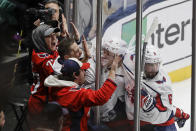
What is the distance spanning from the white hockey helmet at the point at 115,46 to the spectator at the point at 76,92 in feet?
0.16

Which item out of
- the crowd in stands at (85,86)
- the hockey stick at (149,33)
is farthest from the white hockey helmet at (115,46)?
the hockey stick at (149,33)

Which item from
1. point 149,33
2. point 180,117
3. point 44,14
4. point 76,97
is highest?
point 44,14

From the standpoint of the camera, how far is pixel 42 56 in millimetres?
3289

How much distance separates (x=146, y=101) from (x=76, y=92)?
1.49 ft

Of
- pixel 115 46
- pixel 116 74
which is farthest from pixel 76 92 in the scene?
pixel 115 46

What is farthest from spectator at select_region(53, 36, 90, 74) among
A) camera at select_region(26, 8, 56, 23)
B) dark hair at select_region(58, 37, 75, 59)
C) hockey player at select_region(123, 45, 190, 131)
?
hockey player at select_region(123, 45, 190, 131)

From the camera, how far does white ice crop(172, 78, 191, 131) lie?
2748mm

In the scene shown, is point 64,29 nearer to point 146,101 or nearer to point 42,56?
point 42,56

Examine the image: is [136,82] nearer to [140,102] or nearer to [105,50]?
[140,102]

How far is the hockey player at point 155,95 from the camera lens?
282cm

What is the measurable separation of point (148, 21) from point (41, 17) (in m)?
0.91

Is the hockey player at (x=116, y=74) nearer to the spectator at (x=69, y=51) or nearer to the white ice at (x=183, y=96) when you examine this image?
the spectator at (x=69, y=51)

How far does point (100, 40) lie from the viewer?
310cm

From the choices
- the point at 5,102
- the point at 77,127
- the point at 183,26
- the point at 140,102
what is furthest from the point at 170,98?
the point at 5,102
